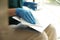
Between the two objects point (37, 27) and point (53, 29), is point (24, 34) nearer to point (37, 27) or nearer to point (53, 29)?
point (37, 27)

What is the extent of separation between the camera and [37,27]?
778mm

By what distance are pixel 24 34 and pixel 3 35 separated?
0.14 meters

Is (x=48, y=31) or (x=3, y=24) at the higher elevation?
(x=3, y=24)

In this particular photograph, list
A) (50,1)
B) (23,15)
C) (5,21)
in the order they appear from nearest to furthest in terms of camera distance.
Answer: (5,21) < (23,15) < (50,1)

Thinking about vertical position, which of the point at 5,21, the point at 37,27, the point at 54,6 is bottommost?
the point at 54,6

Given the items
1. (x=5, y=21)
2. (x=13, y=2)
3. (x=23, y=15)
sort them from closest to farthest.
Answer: (x=5, y=21), (x=23, y=15), (x=13, y=2)

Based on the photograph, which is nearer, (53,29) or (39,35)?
(39,35)

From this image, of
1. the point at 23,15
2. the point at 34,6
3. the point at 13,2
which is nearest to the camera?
the point at 23,15

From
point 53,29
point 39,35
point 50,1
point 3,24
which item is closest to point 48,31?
point 53,29

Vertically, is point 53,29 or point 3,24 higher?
point 3,24

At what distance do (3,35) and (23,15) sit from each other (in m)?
0.20

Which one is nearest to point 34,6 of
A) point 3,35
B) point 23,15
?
point 23,15

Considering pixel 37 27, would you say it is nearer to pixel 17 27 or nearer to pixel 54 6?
pixel 17 27

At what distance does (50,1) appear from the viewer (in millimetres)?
2014
